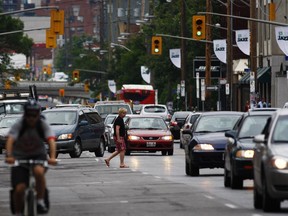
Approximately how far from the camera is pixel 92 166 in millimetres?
40125

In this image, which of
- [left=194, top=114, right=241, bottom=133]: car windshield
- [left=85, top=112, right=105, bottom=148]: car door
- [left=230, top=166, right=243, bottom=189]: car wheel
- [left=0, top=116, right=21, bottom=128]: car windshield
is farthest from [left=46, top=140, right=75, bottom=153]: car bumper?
[left=230, top=166, right=243, bottom=189]: car wheel

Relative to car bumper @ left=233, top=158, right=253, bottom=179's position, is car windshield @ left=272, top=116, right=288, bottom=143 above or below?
above

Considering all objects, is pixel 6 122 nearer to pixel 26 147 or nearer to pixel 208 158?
pixel 208 158

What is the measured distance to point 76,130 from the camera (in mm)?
46781

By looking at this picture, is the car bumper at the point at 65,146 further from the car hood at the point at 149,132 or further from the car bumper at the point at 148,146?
the car hood at the point at 149,132

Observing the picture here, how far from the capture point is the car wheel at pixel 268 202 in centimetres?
2041

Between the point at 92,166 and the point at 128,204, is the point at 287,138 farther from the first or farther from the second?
the point at 92,166

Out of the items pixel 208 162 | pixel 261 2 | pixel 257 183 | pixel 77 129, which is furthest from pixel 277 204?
pixel 261 2

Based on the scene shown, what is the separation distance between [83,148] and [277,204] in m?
27.3

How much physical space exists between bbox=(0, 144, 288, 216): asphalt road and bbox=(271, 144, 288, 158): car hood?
0.87m

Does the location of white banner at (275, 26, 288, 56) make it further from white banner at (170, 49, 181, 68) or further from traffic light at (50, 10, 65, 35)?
white banner at (170, 49, 181, 68)

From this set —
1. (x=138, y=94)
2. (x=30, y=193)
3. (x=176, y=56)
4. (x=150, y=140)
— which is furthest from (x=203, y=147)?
(x=138, y=94)

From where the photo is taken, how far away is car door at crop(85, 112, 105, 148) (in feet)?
157

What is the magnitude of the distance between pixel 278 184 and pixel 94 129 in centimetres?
2839
